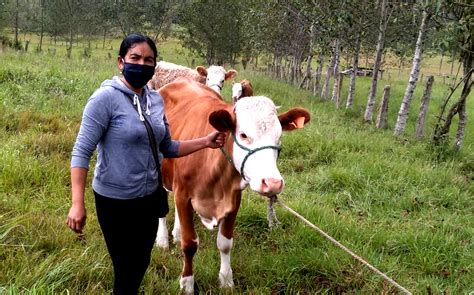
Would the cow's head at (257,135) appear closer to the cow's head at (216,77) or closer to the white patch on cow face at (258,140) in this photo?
the white patch on cow face at (258,140)

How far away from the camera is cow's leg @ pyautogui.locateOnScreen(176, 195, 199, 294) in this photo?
3461mm

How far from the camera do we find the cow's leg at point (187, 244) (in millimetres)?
3461

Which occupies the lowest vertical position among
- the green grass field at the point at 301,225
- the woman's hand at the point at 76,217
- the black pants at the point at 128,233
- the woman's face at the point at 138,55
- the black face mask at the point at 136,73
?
the green grass field at the point at 301,225

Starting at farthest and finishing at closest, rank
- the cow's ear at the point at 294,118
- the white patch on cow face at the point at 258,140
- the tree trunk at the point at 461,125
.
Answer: the tree trunk at the point at 461,125, the cow's ear at the point at 294,118, the white patch on cow face at the point at 258,140

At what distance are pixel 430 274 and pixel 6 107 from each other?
6.70 m

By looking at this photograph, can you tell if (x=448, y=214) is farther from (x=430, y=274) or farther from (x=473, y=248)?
(x=430, y=274)

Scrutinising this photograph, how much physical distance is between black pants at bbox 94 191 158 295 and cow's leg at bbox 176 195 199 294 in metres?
0.62

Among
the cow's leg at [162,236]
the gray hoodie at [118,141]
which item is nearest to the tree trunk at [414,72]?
the cow's leg at [162,236]

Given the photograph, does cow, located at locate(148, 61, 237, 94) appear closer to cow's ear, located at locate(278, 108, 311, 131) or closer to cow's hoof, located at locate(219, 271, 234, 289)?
cow's hoof, located at locate(219, 271, 234, 289)

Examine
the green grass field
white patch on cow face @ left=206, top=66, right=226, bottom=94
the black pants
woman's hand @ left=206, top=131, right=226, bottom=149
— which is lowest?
the green grass field

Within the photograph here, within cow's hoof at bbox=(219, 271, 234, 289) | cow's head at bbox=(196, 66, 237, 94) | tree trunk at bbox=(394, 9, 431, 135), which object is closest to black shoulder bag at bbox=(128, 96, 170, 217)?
cow's hoof at bbox=(219, 271, 234, 289)

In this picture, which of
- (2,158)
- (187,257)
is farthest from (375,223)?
(2,158)

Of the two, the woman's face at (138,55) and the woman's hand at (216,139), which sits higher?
the woman's face at (138,55)

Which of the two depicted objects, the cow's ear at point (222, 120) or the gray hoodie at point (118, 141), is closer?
the gray hoodie at point (118, 141)
